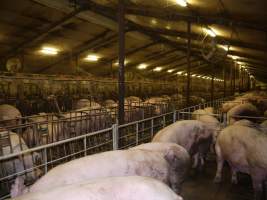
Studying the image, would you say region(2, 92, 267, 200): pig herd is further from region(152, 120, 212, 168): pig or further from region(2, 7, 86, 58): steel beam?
region(2, 7, 86, 58): steel beam

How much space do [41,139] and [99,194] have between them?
3.67 meters

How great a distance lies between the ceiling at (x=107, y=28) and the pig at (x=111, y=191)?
16.6 feet

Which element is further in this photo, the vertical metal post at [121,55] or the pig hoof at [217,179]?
the vertical metal post at [121,55]

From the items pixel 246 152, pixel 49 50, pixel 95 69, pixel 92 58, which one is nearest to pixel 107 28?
pixel 49 50

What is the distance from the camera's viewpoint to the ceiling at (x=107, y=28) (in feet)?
25.1

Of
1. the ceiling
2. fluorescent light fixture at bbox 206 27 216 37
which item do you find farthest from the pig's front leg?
fluorescent light fixture at bbox 206 27 216 37

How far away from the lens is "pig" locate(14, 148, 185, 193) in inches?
106

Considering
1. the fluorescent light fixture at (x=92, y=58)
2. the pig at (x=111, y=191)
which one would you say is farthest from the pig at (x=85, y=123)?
the fluorescent light fixture at (x=92, y=58)

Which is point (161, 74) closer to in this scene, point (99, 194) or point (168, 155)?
point (168, 155)

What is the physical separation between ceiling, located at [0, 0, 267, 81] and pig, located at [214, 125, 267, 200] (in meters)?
2.99

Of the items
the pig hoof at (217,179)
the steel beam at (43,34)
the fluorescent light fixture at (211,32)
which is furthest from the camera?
the fluorescent light fixture at (211,32)

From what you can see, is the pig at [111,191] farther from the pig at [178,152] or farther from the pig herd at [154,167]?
the pig at [178,152]

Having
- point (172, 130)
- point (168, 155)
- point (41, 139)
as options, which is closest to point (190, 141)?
point (172, 130)

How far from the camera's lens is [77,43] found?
550 inches
